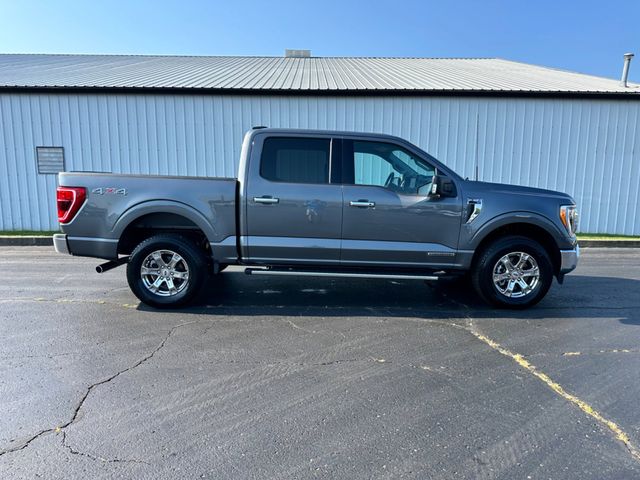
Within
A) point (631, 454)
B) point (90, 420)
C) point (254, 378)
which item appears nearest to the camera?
point (631, 454)

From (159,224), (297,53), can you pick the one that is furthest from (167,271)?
(297,53)

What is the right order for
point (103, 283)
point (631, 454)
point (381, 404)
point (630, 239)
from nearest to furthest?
1. point (631, 454)
2. point (381, 404)
3. point (103, 283)
4. point (630, 239)

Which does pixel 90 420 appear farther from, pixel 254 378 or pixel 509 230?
pixel 509 230

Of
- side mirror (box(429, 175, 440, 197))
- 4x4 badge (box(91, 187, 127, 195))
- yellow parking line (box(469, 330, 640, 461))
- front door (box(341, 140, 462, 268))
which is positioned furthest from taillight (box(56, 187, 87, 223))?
yellow parking line (box(469, 330, 640, 461))

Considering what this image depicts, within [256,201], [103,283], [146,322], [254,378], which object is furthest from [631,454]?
[103,283]

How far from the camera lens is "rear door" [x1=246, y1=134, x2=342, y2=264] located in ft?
15.6

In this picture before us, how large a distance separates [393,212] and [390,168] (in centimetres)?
58

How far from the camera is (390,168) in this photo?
4996mm

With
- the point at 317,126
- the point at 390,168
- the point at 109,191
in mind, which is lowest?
the point at 109,191

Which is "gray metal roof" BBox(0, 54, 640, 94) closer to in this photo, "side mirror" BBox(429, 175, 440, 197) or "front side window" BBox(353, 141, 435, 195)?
"front side window" BBox(353, 141, 435, 195)

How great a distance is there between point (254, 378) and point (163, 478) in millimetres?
1147

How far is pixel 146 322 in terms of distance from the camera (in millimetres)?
4488

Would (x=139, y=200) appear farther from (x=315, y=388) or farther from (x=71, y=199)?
(x=315, y=388)

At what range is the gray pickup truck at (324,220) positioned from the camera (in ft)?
15.5
